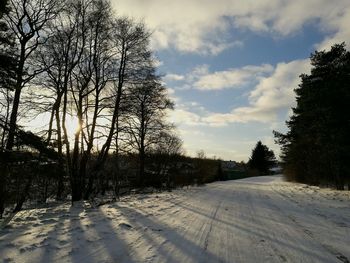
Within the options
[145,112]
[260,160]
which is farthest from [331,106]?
[260,160]

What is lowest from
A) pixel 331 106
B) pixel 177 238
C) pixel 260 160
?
pixel 177 238

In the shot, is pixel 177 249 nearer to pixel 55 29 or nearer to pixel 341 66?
pixel 55 29

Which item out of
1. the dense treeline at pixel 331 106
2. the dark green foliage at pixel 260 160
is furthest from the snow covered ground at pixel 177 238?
the dark green foliage at pixel 260 160

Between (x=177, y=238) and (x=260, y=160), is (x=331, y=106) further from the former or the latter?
(x=260, y=160)

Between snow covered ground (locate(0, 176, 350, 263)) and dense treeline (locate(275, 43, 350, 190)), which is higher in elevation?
dense treeline (locate(275, 43, 350, 190))

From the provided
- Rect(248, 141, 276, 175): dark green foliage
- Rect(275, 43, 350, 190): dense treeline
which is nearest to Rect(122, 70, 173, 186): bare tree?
Rect(275, 43, 350, 190): dense treeline

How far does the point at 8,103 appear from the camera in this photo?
2095 cm

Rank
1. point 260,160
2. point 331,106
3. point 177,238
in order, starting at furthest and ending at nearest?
point 260,160 → point 331,106 → point 177,238

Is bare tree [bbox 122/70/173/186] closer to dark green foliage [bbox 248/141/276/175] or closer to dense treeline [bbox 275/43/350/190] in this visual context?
dense treeline [bbox 275/43/350/190]

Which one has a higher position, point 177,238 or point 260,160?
point 260,160

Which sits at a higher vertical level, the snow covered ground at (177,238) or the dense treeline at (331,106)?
the dense treeline at (331,106)

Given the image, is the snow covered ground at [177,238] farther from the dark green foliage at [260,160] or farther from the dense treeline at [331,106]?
the dark green foliage at [260,160]

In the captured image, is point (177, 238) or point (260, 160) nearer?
point (177, 238)

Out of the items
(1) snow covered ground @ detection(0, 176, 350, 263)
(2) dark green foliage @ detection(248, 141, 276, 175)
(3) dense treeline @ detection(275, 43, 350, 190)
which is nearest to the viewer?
(1) snow covered ground @ detection(0, 176, 350, 263)
